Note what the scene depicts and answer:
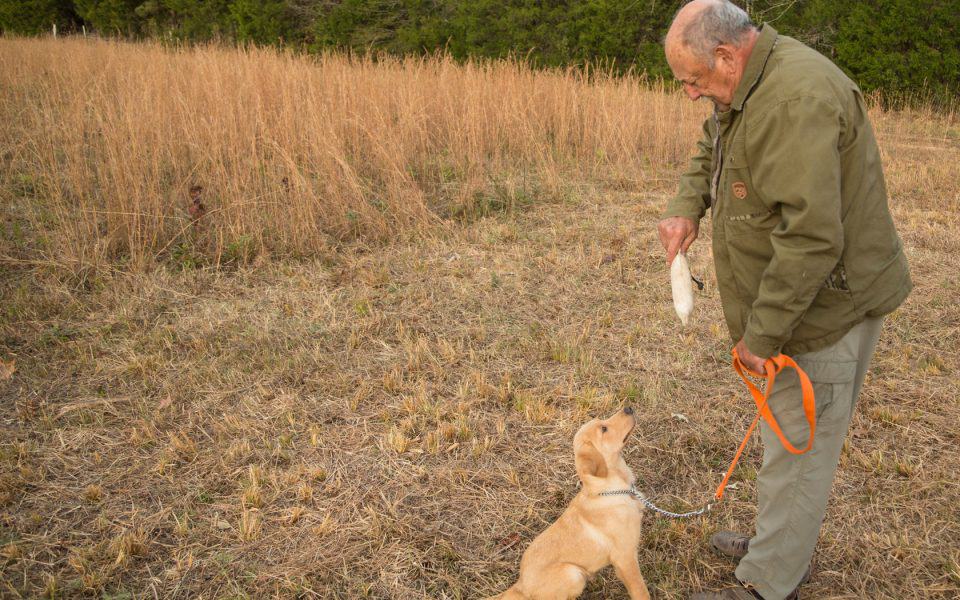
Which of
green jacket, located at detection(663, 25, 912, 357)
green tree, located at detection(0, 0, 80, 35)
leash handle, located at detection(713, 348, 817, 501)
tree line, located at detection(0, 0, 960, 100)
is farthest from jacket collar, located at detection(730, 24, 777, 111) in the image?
green tree, located at detection(0, 0, 80, 35)

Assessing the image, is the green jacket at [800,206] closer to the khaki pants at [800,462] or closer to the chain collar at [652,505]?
the khaki pants at [800,462]

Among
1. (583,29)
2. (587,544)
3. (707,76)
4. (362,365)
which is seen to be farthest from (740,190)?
(583,29)

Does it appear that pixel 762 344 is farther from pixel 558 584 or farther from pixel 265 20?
pixel 265 20

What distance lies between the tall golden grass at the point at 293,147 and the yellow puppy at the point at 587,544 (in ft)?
13.5

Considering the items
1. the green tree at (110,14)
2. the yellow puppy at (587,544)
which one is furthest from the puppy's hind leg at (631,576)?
the green tree at (110,14)

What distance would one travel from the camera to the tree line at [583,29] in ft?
38.8

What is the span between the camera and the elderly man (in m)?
1.89

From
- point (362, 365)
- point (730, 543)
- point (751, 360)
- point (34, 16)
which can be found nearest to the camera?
point (751, 360)

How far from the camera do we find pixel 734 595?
8.18ft

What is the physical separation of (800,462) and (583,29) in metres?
13.8

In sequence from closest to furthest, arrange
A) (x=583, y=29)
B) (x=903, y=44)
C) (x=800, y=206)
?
(x=800, y=206) → (x=903, y=44) → (x=583, y=29)

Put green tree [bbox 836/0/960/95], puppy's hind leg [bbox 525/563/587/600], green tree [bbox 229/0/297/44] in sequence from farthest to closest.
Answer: green tree [bbox 229/0/297/44]
green tree [bbox 836/0/960/95]
puppy's hind leg [bbox 525/563/587/600]

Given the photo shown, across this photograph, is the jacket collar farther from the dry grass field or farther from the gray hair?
the dry grass field

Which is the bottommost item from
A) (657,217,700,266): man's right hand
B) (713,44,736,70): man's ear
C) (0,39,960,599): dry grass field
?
(0,39,960,599): dry grass field
